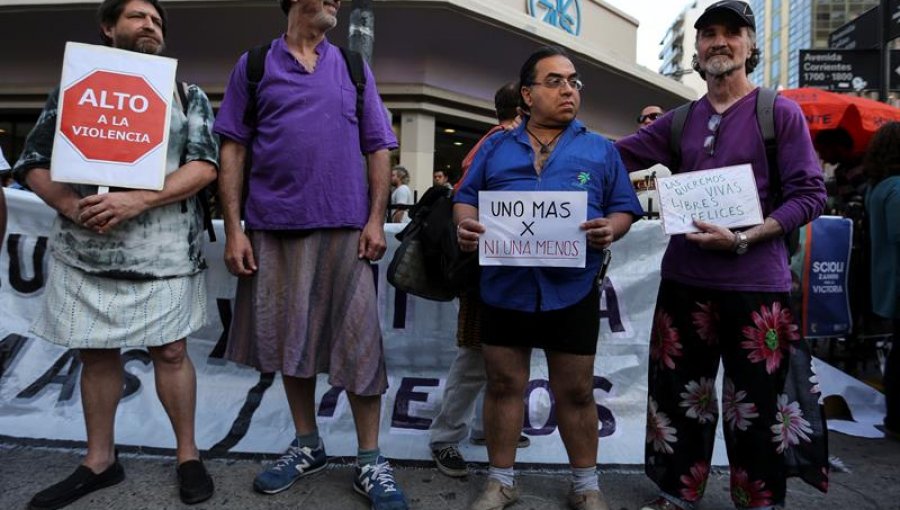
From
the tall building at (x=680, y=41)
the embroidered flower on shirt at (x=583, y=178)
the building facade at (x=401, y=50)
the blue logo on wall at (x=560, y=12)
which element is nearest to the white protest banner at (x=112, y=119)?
the embroidered flower on shirt at (x=583, y=178)

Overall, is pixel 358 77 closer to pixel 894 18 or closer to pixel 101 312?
pixel 101 312

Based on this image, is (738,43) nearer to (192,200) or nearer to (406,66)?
(192,200)

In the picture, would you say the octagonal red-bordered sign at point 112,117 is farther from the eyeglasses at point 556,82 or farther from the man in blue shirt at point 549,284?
the eyeglasses at point 556,82

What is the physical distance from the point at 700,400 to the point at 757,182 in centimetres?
84

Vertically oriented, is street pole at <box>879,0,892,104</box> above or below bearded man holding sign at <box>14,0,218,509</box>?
above

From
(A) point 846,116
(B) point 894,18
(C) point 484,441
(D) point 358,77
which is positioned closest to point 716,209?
(D) point 358,77

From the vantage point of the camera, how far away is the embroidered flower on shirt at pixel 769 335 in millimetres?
2043

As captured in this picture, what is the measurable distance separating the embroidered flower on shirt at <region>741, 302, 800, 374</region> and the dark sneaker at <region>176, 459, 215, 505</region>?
212 cm

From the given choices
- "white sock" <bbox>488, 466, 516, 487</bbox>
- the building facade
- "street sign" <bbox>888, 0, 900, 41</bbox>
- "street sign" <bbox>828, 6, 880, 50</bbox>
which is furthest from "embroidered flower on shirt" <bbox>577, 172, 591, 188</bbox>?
the building facade

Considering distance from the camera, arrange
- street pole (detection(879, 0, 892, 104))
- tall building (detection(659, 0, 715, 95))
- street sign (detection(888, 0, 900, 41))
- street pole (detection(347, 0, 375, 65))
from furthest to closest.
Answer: tall building (detection(659, 0, 715, 95)) < street pole (detection(879, 0, 892, 104)) < street sign (detection(888, 0, 900, 41)) < street pole (detection(347, 0, 375, 65))

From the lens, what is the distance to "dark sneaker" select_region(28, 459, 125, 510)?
86.1 inches

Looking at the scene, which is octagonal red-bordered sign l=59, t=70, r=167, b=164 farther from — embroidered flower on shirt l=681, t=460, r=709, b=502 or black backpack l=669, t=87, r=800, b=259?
embroidered flower on shirt l=681, t=460, r=709, b=502

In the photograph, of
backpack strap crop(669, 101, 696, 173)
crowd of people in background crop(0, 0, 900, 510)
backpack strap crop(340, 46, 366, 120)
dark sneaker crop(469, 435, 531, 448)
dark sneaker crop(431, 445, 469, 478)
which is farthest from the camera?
dark sneaker crop(469, 435, 531, 448)

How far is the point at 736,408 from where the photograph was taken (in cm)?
211
